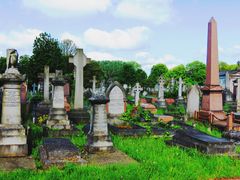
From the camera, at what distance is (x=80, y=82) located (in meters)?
15.5

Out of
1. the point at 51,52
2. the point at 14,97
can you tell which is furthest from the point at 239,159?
the point at 51,52

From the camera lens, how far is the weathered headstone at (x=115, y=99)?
39.2 feet

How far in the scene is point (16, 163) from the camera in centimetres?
665

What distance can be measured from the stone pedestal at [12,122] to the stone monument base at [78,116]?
6613 millimetres

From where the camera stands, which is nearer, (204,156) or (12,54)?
(204,156)

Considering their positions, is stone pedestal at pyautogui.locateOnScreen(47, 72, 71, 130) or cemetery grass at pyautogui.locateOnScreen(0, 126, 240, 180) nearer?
cemetery grass at pyautogui.locateOnScreen(0, 126, 240, 180)

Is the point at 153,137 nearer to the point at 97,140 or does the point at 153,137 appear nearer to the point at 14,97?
the point at 97,140

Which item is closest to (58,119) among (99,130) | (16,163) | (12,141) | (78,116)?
(78,116)

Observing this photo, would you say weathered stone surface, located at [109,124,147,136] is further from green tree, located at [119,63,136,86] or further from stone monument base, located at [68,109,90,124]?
green tree, located at [119,63,136,86]

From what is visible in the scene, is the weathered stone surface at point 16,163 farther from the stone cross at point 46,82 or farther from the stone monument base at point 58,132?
the stone cross at point 46,82

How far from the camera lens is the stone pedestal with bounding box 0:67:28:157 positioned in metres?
7.32

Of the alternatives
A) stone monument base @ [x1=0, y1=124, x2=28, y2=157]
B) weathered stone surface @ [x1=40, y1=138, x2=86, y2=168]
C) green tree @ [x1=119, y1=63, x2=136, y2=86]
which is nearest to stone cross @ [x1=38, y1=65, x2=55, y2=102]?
stone monument base @ [x1=0, y1=124, x2=28, y2=157]

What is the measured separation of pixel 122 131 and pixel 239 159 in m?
4.02

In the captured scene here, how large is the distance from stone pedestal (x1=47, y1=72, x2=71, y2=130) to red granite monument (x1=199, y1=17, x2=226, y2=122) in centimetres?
652
